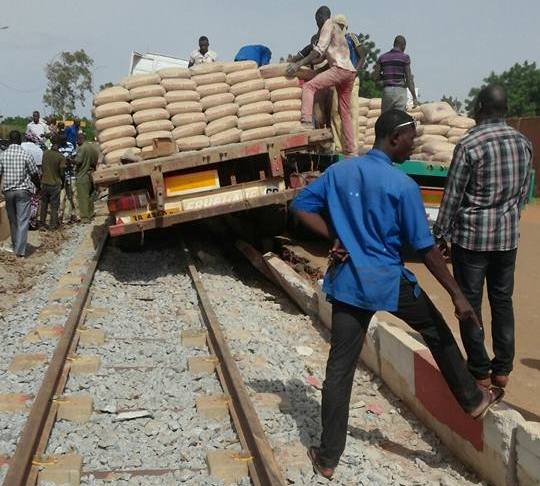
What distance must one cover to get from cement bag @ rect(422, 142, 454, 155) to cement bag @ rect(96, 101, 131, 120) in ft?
12.2

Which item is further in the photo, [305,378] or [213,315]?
[213,315]

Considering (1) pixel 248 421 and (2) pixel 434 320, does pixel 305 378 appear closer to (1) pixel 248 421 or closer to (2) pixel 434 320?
(1) pixel 248 421

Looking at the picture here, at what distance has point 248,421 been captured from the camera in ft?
12.8

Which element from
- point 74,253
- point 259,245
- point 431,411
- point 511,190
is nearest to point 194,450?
point 431,411

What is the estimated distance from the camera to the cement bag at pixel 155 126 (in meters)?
7.96

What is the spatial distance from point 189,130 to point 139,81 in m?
0.90

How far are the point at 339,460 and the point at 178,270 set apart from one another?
5437 millimetres

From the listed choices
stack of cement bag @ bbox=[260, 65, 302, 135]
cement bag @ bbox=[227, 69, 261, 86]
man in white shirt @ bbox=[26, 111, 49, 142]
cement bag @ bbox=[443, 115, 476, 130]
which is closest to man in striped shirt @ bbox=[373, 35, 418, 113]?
cement bag @ bbox=[443, 115, 476, 130]

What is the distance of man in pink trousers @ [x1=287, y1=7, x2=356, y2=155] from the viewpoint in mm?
8312

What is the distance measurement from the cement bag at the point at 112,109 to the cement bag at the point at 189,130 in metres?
0.63

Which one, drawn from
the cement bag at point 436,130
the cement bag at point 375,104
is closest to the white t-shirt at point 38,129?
the cement bag at point 375,104

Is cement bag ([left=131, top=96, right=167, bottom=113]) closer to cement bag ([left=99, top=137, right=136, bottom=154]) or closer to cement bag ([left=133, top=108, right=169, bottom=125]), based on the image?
cement bag ([left=133, top=108, right=169, bottom=125])

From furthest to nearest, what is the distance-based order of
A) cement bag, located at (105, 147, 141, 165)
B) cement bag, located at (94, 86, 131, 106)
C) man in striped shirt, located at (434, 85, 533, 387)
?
cement bag, located at (94, 86, 131, 106)
cement bag, located at (105, 147, 141, 165)
man in striped shirt, located at (434, 85, 533, 387)

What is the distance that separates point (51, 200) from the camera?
12961 mm
